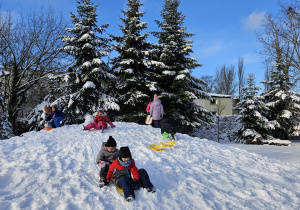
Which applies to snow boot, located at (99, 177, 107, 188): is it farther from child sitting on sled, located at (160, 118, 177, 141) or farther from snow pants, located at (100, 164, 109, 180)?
child sitting on sled, located at (160, 118, 177, 141)

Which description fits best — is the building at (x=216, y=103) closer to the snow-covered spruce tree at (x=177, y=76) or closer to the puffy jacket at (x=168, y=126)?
the snow-covered spruce tree at (x=177, y=76)

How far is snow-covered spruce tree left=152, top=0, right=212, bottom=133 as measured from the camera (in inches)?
594

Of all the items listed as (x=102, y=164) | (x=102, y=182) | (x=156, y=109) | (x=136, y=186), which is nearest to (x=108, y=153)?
(x=102, y=164)

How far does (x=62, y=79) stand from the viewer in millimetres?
14445

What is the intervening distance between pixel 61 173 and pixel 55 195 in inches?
38.7

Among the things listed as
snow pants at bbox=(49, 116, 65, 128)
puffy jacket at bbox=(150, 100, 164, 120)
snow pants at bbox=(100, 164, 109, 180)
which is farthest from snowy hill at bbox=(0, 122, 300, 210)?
snow pants at bbox=(49, 116, 65, 128)

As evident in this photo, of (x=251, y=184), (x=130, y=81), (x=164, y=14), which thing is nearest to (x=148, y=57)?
(x=130, y=81)

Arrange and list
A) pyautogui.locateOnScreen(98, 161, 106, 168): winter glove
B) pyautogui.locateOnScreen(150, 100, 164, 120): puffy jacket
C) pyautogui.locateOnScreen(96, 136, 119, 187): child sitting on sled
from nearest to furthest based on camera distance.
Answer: pyautogui.locateOnScreen(98, 161, 106, 168): winter glove, pyautogui.locateOnScreen(96, 136, 119, 187): child sitting on sled, pyautogui.locateOnScreen(150, 100, 164, 120): puffy jacket

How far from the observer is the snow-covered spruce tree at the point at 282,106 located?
19391 millimetres

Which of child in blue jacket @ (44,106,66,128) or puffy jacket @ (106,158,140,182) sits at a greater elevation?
child in blue jacket @ (44,106,66,128)

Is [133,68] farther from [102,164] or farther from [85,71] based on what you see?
[102,164]

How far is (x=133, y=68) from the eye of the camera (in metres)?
15.9

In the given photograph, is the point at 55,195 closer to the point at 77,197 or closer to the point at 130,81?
the point at 77,197

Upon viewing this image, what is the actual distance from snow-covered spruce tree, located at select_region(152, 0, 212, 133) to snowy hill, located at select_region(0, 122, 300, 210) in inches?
318
